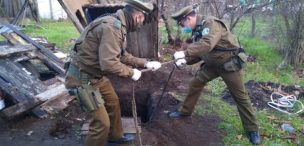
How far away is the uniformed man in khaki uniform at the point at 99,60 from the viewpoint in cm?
385

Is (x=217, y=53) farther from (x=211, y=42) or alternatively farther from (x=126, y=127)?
(x=126, y=127)

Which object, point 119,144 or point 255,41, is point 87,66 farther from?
point 255,41

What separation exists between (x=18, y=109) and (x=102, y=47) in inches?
82.3

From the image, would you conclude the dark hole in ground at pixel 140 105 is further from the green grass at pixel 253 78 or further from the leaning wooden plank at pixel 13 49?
the leaning wooden plank at pixel 13 49

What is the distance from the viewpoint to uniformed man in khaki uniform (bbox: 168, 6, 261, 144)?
15.0 feet

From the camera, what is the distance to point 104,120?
13.4 feet

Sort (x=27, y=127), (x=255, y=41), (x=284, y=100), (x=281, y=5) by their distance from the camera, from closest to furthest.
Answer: (x=27, y=127), (x=284, y=100), (x=281, y=5), (x=255, y=41)

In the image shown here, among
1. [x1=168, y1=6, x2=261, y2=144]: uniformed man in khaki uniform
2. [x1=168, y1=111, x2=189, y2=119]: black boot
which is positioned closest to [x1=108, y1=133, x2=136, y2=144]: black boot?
[x1=168, y1=111, x2=189, y2=119]: black boot

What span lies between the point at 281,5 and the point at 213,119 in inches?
174

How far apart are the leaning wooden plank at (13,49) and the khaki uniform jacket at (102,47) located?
2.42 metres

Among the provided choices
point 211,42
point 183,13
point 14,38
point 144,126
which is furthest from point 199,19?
point 14,38

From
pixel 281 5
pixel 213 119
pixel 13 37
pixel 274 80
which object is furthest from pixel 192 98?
pixel 281 5

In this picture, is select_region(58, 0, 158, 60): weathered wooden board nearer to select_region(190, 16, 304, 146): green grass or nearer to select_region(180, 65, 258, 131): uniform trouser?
select_region(190, 16, 304, 146): green grass

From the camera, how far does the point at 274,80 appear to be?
7879mm
